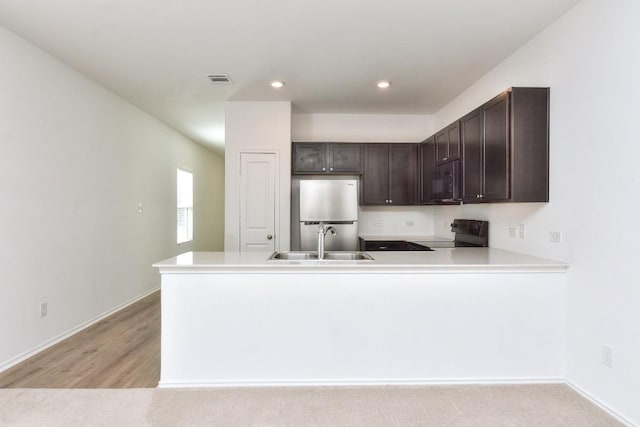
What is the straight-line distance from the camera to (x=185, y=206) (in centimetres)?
683

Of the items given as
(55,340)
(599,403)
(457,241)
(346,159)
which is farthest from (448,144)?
(55,340)

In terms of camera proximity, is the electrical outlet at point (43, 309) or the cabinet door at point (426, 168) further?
the cabinet door at point (426, 168)

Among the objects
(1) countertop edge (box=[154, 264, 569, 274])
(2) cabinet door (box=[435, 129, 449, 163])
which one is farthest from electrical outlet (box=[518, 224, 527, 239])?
(2) cabinet door (box=[435, 129, 449, 163])

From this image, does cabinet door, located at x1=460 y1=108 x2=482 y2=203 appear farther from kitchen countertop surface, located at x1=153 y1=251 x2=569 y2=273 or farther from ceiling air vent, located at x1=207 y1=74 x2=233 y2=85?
ceiling air vent, located at x1=207 y1=74 x2=233 y2=85

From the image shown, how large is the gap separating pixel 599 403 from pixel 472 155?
6.50ft

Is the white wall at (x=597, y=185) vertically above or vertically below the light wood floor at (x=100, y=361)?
above

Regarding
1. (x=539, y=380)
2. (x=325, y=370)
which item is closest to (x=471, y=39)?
(x=539, y=380)

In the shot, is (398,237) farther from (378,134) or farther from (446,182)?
(378,134)

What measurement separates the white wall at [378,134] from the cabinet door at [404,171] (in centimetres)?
35

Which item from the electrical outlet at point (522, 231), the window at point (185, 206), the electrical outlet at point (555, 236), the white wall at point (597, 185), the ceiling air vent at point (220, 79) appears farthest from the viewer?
the window at point (185, 206)

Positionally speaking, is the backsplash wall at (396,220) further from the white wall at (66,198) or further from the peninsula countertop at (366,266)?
the white wall at (66,198)

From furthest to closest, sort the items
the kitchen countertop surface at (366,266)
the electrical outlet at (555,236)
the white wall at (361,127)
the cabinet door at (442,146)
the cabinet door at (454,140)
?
the white wall at (361,127), the cabinet door at (442,146), the cabinet door at (454,140), the electrical outlet at (555,236), the kitchen countertop surface at (366,266)

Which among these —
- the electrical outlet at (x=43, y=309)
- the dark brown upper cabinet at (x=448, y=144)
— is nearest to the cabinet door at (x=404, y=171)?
the dark brown upper cabinet at (x=448, y=144)

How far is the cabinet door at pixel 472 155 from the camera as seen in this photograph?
10.0ft
